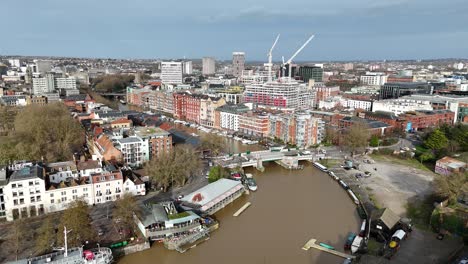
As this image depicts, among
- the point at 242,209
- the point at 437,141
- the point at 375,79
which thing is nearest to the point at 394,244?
the point at 242,209

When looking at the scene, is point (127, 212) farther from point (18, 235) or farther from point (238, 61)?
point (238, 61)

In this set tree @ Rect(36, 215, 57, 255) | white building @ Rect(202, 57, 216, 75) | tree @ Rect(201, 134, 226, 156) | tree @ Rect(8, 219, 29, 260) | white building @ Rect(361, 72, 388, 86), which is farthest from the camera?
white building @ Rect(202, 57, 216, 75)

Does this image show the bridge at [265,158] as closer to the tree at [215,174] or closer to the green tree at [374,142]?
the tree at [215,174]

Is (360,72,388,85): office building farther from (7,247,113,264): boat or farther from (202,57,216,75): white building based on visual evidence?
(7,247,113,264): boat

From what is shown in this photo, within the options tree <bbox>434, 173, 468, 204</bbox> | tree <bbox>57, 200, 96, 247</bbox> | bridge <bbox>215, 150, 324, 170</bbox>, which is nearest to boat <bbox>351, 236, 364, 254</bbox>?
tree <bbox>434, 173, 468, 204</bbox>

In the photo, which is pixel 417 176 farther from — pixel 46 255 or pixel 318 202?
pixel 46 255

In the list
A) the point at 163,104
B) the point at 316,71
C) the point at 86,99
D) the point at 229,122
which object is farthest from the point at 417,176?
the point at 316,71
